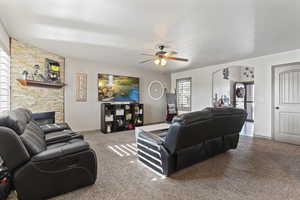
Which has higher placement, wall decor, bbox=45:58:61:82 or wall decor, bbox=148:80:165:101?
wall decor, bbox=45:58:61:82

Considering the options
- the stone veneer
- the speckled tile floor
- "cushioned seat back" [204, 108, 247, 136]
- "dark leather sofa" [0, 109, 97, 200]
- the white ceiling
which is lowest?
the speckled tile floor

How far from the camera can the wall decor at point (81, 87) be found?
5137 millimetres

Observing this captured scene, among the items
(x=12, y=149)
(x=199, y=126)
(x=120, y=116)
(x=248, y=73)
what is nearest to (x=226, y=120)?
(x=199, y=126)

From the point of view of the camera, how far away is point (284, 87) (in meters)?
4.19

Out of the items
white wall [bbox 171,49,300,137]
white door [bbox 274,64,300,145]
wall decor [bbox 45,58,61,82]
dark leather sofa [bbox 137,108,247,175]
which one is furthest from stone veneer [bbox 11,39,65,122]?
white door [bbox 274,64,300,145]

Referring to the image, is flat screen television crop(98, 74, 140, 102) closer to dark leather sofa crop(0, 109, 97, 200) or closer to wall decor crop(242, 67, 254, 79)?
dark leather sofa crop(0, 109, 97, 200)

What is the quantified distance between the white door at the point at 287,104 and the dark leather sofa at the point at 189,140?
2.23 m

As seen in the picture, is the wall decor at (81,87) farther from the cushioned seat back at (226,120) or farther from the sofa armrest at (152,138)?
the cushioned seat back at (226,120)

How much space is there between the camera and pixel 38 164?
1.61 meters

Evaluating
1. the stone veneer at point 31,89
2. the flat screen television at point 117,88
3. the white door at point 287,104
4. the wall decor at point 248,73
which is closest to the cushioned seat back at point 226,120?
the white door at point 287,104

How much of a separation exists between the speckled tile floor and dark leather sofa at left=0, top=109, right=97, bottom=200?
0.70ft

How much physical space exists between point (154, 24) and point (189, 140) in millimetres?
2047

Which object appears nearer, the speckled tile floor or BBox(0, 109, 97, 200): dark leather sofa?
BBox(0, 109, 97, 200): dark leather sofa

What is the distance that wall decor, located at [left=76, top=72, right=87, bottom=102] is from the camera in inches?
202
